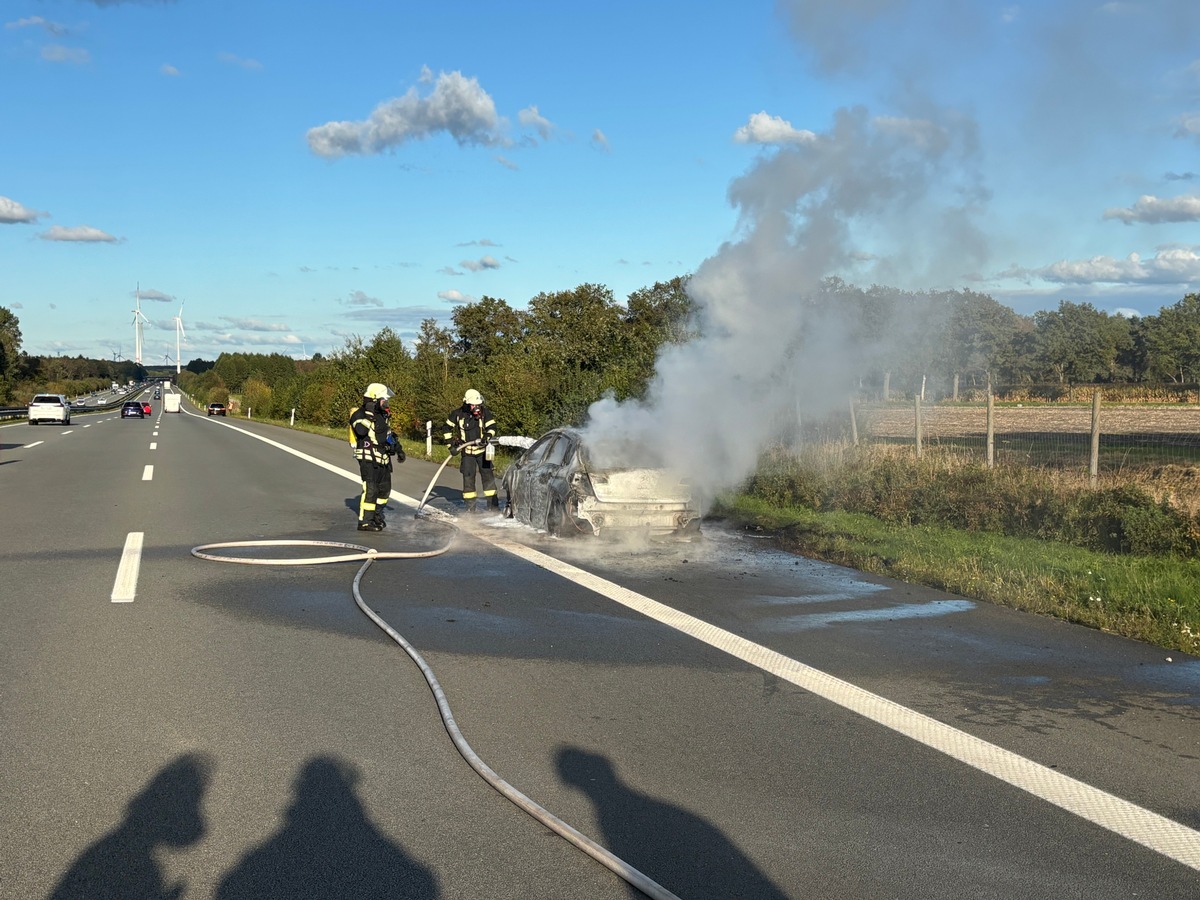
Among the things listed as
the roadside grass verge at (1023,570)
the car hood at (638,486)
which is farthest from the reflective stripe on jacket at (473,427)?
the roadside grass verge at (1023,570)

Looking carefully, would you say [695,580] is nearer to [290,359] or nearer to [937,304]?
[937,304]

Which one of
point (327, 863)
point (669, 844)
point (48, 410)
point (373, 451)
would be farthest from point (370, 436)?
point (48, 410)

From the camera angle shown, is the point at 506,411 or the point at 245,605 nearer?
the point at 245,605

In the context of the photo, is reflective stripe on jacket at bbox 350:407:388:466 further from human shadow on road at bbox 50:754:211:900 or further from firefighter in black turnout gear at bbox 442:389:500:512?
human shadow on road at bbox 50:754:211:900


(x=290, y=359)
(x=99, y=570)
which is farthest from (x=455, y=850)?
(x=290, y=359)

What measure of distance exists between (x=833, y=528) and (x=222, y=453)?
63.5 feet

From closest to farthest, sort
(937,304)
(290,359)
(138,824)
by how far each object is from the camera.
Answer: (138,824)
(937,304)
(290,359)

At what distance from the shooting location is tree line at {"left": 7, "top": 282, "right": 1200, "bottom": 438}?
43.0 ft

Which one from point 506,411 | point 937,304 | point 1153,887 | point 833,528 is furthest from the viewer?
point 506,411

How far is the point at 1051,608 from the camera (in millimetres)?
8734

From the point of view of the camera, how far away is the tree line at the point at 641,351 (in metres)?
13.1

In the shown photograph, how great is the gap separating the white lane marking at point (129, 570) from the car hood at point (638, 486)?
4841mm

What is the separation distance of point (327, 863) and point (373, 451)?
9293 mm

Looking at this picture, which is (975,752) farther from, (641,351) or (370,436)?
(641,351)
